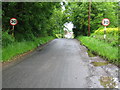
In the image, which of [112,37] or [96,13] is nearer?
[112,37]

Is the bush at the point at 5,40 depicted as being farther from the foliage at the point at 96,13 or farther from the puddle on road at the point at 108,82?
the foliage at the point at 96,13

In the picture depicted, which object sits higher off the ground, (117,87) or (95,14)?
(95,14)

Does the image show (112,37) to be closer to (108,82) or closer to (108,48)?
(108,48)

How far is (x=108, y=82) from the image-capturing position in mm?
4613

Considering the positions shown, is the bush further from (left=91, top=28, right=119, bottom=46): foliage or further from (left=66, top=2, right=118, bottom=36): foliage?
(left=66, top=2, right=118, bottom=36): foliage

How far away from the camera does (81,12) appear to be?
28.5 meters

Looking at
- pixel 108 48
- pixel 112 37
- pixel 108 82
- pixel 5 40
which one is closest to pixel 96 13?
pixel 112 37

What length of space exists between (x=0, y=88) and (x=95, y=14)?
27.6m

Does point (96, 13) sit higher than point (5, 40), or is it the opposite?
point (96, 13)

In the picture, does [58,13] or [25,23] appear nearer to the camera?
[25,23]

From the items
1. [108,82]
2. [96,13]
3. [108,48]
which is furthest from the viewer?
[96,13]

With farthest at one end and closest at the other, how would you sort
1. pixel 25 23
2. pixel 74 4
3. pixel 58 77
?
pixel 74 4
pixel 25 23
pixel 58 77

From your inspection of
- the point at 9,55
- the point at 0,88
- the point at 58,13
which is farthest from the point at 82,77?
the point at 58,13

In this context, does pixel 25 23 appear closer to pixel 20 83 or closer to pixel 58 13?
pixel 20 83
